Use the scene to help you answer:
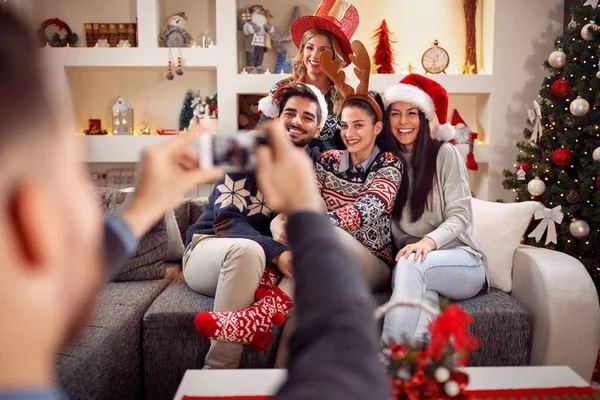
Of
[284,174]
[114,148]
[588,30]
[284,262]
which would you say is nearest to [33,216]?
[284,174]

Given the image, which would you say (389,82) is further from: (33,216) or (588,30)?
(33,216)

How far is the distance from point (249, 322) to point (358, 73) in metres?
1.07

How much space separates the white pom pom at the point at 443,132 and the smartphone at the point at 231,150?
186 cm

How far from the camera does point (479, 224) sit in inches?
91.7

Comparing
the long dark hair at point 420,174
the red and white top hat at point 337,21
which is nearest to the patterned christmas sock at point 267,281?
the long dark hair at point 420,174

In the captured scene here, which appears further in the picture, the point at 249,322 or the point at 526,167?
the point at 526,167

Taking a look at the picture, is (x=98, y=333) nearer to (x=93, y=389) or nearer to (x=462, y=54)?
(x=93, y=389)

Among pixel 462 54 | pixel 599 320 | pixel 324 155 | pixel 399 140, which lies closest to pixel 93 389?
pixel 324 155

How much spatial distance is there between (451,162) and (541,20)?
7.79 ft

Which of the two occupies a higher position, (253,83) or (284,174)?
(253,83)

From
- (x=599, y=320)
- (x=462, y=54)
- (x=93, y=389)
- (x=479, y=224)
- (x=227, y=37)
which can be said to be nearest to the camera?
(x=93, y=389)

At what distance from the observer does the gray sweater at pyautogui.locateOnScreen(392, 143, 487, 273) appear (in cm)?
211

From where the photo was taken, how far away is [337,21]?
8.67ft

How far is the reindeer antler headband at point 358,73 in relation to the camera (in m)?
2.18
